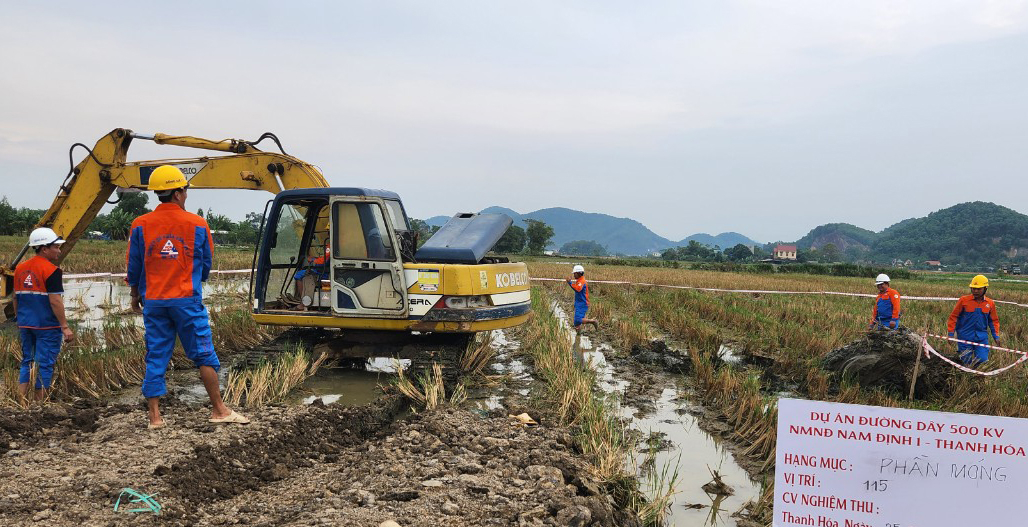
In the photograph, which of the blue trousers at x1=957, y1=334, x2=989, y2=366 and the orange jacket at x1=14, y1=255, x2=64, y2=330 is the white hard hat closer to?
the orange jacket at x1=14, y1=255, x2=64, y2=330

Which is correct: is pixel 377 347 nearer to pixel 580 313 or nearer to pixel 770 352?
pixel 580 313

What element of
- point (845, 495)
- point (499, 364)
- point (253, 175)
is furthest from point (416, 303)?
point (845, 495)

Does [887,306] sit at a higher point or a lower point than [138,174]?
lower

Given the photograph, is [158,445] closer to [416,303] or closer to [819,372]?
[416,303]

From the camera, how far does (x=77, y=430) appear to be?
180 inches

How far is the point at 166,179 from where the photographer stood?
455 centimetres

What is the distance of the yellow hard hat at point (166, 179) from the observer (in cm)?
451

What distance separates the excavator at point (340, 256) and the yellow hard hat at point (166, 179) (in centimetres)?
218

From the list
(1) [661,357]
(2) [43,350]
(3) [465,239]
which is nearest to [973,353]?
(1) [661,357]

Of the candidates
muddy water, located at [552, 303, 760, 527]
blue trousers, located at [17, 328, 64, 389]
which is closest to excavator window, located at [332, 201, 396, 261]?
blue trousers, located at [17, 328, 64, 389]

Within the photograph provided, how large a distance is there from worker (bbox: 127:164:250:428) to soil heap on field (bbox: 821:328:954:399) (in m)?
6.33

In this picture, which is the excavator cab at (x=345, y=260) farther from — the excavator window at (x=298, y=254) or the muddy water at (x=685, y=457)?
the muddy water at (x=685, y=457)

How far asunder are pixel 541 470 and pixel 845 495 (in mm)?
1817

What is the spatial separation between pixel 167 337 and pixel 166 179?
1165 millimetres
